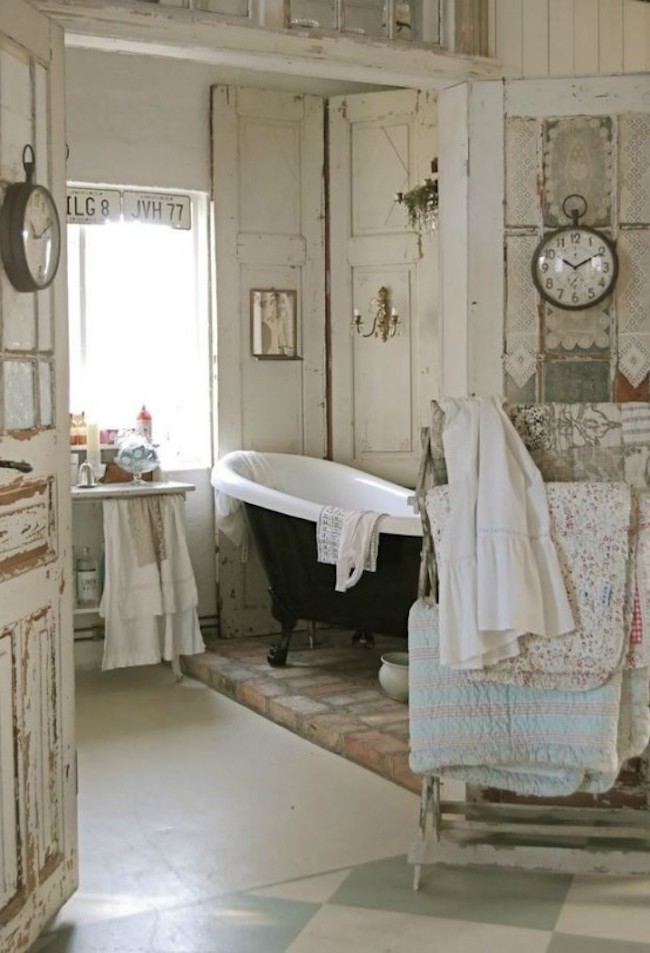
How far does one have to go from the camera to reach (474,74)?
11.1 feet

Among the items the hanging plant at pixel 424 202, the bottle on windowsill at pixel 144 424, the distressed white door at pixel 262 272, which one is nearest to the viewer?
the hanging plant at pixel 424 202

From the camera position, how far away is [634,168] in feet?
11.2

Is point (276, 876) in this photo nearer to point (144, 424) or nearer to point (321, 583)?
point (321, 583)

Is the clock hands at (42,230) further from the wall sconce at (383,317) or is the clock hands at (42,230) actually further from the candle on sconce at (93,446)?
the wall sconce at (383,317)

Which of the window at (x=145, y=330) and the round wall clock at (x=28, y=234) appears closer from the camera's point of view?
the round wall clock at (x=28, y=234)

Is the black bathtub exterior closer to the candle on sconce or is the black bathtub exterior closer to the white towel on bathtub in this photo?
the white towel on bathtub

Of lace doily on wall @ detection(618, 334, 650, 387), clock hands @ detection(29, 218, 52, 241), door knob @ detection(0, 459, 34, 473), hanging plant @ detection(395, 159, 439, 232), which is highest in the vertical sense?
hanging plant @ detection(395, 159, 439, 232)

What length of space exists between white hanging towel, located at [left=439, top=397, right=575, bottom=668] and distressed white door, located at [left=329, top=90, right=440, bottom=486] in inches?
113

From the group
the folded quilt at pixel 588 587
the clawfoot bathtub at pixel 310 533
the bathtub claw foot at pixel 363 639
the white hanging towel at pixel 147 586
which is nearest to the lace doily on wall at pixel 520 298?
the folded quilt at pixel 588 587

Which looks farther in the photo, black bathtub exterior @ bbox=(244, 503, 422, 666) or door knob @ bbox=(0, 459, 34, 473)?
black bathtub exterior @ bbox=(244, 503, 422, 666)

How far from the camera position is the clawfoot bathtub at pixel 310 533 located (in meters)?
4.62

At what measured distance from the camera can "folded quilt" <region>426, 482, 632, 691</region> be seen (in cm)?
282

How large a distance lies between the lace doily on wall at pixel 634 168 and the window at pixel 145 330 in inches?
107

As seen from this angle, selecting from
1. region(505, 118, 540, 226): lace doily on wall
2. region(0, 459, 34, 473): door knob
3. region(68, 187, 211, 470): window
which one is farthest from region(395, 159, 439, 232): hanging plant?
region(0, 459, 34, 473): door knob
